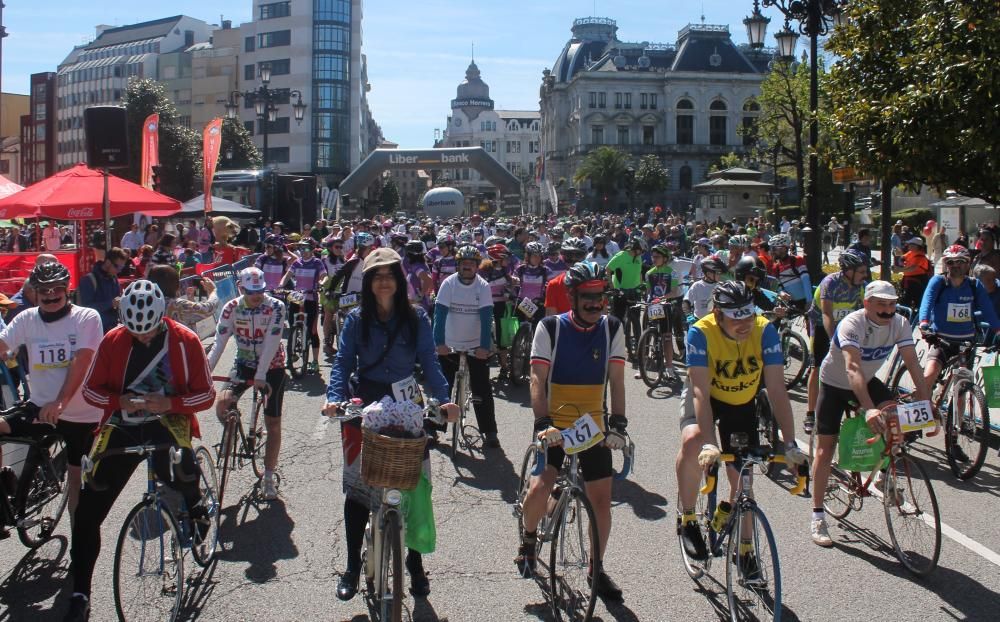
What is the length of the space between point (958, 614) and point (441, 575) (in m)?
2.88

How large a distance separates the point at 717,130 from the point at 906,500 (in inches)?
4533

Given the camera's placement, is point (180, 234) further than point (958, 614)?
Yes

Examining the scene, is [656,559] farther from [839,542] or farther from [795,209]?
[795,209]

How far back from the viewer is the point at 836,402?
20.9ft

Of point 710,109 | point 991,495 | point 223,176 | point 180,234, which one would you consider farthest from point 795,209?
point 710,109

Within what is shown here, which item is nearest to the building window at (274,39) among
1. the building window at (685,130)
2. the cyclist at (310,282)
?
the building window at (685,130)

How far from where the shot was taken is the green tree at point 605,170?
95.4 metres

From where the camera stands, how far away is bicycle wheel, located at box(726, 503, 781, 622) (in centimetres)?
470

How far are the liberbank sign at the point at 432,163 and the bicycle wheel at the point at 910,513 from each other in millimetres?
40714

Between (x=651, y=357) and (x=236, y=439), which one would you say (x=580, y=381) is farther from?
(x=651, y=357)

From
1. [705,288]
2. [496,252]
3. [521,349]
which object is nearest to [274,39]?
[496,252]

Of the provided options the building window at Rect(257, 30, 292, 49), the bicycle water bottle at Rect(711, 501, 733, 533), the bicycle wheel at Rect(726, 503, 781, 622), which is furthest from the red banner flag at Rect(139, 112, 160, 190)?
the building window at Rect(257, 30, 292, 49)

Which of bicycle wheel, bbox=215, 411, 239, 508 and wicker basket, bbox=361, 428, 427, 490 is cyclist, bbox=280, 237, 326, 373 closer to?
bicycle wheel, bbox=215, 411, 239, 508

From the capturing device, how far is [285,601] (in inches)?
206
